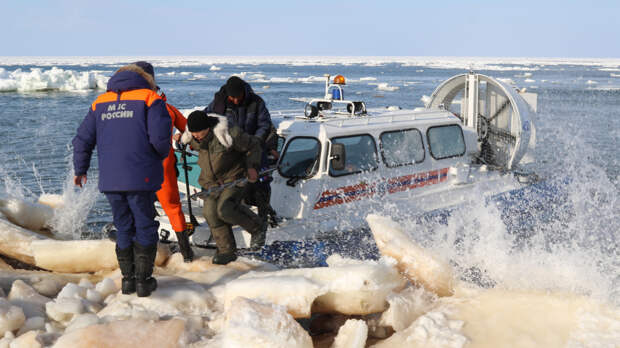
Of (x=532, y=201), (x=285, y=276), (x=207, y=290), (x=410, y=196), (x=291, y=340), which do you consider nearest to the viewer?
(x=291, y=340)

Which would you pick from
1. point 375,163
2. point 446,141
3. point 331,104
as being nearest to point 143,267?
point 375,163

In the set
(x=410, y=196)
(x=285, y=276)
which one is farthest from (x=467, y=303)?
(x=410, y=196)

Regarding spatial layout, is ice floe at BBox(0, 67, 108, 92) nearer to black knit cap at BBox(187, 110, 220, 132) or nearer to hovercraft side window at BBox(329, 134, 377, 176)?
hovercraft side window at BBox(329, 134, 377, 176)

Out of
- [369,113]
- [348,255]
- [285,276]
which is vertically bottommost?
[348,255]

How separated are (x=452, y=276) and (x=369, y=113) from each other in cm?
284

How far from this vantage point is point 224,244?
16.4 ft

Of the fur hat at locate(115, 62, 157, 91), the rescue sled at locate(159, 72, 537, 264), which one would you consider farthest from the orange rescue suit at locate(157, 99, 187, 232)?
the fur hat at locate(115, 62, 157, 91)

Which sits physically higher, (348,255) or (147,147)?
(147,147)

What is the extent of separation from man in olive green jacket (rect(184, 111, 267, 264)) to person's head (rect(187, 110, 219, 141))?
3 cm

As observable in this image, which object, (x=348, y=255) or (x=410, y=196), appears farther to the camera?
(x=410, y=196)

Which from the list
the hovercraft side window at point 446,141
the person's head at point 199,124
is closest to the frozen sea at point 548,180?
the hovercraft side window at point 446,141

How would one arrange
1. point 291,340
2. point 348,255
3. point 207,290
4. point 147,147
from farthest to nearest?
point 348,255 → point 207,290 → point 147,147 → point 291,340

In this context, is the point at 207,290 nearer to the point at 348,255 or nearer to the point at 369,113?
the point at 348,255

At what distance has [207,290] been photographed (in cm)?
427
